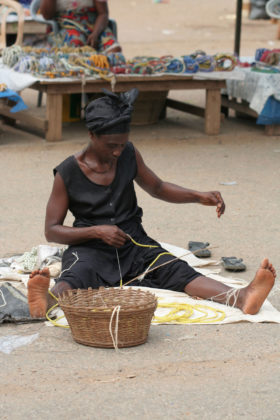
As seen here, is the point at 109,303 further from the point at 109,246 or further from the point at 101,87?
the point at 101,87

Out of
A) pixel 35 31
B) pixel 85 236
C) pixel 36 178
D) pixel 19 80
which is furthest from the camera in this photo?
pixel 35 31

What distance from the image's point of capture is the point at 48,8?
8.98 m

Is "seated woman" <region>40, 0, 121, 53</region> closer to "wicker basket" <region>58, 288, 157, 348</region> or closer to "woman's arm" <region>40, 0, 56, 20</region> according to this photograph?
"woman's arm" <region>40, 0, 56, 20</region>

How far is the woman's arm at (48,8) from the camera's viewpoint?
8.95m

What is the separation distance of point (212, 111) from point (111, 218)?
457 cm

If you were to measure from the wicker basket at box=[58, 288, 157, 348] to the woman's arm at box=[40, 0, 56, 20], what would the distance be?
6.00 m

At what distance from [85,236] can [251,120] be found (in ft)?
19.8

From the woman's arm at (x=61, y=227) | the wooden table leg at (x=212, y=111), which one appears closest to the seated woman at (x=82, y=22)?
the wooden table leg at (x=212, y=111)

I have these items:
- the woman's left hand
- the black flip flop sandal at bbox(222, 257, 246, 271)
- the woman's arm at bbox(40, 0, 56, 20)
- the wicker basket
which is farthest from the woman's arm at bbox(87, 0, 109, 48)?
the wicker basket

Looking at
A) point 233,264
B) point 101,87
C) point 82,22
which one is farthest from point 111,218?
point 82,22

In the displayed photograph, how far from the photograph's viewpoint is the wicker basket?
11.2 ft

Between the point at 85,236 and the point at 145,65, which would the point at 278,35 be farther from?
the point at 85,236

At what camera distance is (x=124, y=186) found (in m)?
4.21

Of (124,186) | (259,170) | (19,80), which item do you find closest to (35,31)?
(19,80)
